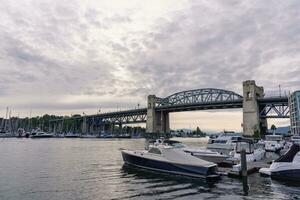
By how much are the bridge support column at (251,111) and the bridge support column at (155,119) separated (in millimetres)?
50784

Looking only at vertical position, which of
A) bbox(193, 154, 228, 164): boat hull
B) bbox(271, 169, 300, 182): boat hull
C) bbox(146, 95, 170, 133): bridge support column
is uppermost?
bbox(146, 95, 170, 133): bridge support column

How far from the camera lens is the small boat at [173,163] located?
18428 mm

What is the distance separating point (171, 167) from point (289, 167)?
25.4 feet

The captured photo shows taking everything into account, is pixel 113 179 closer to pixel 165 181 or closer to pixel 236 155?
pixel 165 181

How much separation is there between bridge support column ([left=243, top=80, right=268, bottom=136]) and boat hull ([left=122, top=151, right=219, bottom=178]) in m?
75.9

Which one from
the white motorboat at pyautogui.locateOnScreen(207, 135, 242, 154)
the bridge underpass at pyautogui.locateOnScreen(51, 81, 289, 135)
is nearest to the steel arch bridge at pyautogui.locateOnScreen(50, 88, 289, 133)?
the bridge underpass at pyautogui.locateOnScreen(51, 81, 289, 135)

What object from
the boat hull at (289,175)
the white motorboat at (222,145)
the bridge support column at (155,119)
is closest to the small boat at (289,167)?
the boat hull at (289,175)

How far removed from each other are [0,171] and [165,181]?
13.1m

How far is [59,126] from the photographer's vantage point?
7338 inches

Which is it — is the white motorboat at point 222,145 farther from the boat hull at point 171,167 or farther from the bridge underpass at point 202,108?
the bridge underpass at point 202,108

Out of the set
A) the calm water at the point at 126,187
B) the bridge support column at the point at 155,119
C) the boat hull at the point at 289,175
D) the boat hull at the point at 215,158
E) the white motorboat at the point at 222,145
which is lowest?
the calm water at the point at 126,187

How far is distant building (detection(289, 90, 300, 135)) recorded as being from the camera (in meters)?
91.0

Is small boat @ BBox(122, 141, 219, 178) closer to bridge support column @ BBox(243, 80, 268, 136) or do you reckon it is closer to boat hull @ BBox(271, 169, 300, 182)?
boat hull @ BBox(271, 169, 300, 182)

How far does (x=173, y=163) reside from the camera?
1972 cm
